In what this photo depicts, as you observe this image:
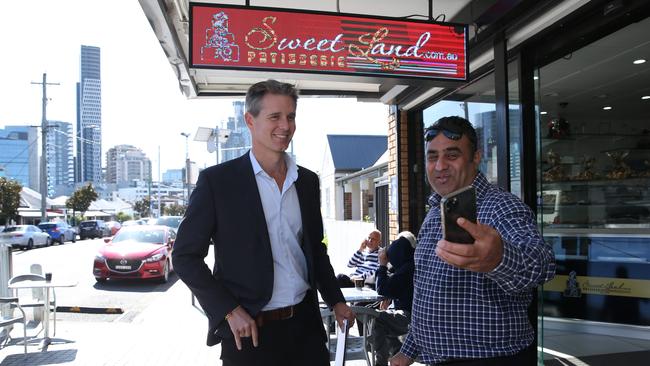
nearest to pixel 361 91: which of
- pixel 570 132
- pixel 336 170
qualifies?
pixel 570 132

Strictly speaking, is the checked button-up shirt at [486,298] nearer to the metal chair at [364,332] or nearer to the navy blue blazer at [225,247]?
the navy blue blazer at [225,247]

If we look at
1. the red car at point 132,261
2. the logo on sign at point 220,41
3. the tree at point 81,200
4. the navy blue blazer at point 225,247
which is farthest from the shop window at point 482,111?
the tree at point 81,200

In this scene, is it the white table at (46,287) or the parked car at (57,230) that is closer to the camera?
the white table at (46,287)

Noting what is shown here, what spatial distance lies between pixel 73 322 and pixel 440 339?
7160 millimetres

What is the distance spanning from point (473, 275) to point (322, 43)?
82.2 inches

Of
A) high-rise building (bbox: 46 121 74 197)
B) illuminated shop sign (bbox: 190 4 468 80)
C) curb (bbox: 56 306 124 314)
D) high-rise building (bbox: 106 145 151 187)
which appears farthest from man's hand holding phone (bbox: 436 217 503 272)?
high-rise building (bbox: 106 145 151 187)

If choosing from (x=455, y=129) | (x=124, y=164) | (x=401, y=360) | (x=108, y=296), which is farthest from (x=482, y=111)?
(x=124, y=164)

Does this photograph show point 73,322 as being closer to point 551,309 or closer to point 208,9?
point 208,9

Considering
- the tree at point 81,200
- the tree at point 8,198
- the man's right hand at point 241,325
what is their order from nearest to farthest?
the man's right hand at point 241,325 < the tree at point 8,198 < the tree at point 81,200

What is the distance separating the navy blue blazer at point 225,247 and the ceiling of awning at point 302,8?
1.47 m

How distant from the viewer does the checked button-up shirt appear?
1.51 m

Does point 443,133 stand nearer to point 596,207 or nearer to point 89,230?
point 596,207

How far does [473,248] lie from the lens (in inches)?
45.2

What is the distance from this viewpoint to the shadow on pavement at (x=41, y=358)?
5.21 metres
